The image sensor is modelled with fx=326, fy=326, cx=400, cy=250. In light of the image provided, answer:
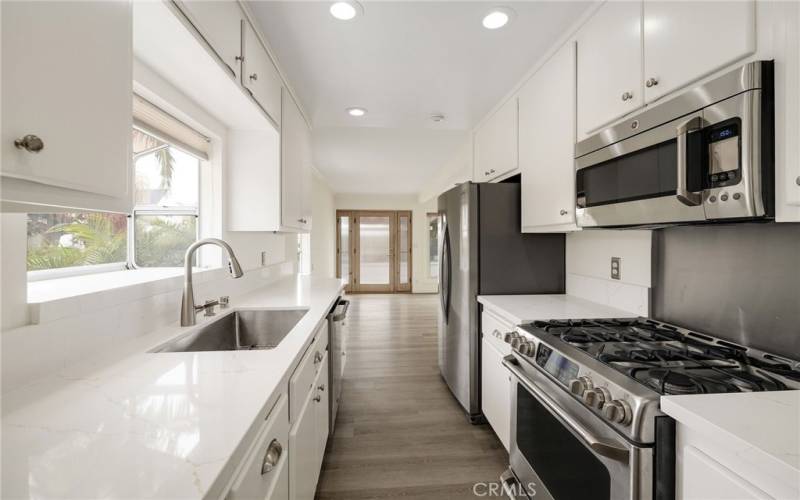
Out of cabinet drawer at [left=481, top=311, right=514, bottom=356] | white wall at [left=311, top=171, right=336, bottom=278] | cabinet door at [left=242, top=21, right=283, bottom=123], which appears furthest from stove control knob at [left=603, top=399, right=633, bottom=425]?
white wall at [left=311, top=171, right=336, bottom=278]

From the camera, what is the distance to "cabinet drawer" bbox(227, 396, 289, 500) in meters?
0.66

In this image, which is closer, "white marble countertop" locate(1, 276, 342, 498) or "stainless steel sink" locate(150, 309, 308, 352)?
"white marble countertop" locate(1, 276, 342, 498)

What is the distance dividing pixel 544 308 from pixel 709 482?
1200 millimetres

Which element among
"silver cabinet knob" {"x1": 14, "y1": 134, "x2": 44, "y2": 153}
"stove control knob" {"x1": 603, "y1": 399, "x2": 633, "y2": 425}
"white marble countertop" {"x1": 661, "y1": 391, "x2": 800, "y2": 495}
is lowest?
"stove control knob" {"x1": 603, "y1": 399, "x2": 633, "y2": 425}

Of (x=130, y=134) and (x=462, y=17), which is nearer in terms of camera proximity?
(x=130, y=134)

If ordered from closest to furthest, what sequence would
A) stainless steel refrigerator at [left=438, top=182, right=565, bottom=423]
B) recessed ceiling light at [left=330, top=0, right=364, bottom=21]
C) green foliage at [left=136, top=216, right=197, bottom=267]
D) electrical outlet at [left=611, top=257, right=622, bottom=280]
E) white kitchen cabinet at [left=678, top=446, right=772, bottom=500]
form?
1. white kitchen cabinet at [left=678, top=446, right=772, bottom=500]
2. recessed ceiling light at [left=330, top=0, right=364, bottom=21]
3. green foliage at [left=136, top=216, right=197, bottom=267]
4. electrical outlet at [left=611, top=257, right=622, bottom=280]
5. stainless steel refrigerator at [left=438, top=182, right=565, bottom=423]

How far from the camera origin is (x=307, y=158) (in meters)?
2.94

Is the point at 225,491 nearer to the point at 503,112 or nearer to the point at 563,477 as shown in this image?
the point at 563,477

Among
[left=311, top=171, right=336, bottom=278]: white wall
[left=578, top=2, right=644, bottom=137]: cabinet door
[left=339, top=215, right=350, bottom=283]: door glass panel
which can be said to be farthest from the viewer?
[left=339, top=215, right=350, bottom=283]: door glass panel

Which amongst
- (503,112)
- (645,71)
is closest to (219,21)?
(645,71)

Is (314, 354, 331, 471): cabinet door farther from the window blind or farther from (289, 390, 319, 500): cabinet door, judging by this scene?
the window blind

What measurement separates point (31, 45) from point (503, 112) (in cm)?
248

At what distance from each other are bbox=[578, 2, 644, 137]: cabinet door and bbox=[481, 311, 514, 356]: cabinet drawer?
1.09 metres

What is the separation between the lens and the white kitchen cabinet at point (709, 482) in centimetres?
64
